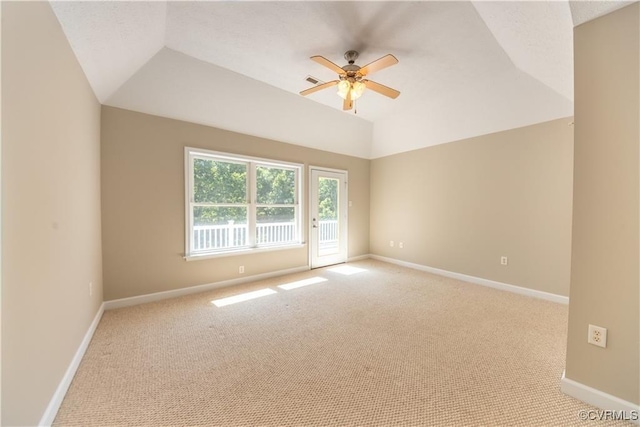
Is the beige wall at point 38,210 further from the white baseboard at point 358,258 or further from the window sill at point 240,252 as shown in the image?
the white baseboard at point 358,258

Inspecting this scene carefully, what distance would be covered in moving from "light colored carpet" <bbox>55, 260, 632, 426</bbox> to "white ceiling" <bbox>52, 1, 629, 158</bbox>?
2.39m

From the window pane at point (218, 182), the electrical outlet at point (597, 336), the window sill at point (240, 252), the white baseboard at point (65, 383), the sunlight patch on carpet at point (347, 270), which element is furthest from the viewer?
the sunlight patch on carpet at point (347, 270)

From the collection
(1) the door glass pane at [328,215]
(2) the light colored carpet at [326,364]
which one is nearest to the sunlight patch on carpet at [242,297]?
(2) the light colored carpet at [326,364]

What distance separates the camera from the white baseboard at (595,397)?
1.46m

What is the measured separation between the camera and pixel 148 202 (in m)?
3.21

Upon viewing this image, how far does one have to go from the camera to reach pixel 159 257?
130 inches

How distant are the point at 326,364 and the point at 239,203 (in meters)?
2.80

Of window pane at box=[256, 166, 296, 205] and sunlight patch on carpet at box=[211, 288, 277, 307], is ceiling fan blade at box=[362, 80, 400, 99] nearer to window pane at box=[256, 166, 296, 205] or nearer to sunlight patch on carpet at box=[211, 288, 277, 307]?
window pane at box=[256, 166, 296, 205]

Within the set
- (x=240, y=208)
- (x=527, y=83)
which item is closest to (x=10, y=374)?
(x=240, y=208)

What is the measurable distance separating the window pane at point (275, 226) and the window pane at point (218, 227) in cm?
28

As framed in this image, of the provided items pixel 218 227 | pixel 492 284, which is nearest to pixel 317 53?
pixel 218 227

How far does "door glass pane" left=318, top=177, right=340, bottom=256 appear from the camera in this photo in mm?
5051

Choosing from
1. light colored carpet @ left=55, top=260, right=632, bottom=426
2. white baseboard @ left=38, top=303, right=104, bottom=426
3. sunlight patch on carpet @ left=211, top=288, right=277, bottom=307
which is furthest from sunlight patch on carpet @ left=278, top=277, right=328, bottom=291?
white baseboard @ left=38, top=303, right=104, bottom=426

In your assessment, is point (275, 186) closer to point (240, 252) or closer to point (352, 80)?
point (240, 252)
